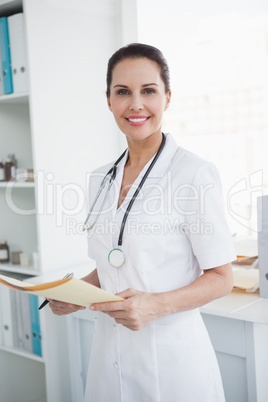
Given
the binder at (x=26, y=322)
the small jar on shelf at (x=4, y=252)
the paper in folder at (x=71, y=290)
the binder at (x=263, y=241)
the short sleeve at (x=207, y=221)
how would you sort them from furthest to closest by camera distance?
1. the small jar on shelf at (x=4, y=252)
2. the binder at (x=26, y=322)
3. the binder at (x=263, y=241)
4. the short sleeve at (x=207, y=221)
5. the paper in folder at (x=71, y=290)

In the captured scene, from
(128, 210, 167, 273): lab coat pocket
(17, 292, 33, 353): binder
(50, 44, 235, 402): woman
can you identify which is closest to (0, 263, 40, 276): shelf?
(17, 292, 33, 353): binder

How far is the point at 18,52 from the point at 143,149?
105 cm

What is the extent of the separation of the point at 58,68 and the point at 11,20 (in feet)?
0.92

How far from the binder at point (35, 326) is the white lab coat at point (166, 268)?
3.01 feet

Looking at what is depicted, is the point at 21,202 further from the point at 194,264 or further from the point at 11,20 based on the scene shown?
the point at 194,264

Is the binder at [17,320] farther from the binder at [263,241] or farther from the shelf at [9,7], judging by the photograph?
the shelf at [9,7]

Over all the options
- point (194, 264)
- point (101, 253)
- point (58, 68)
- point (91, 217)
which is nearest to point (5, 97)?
point (58, 68)

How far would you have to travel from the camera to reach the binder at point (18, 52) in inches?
77.6

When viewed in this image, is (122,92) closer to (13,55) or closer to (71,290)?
(71,290)

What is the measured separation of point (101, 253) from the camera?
1206 millimetres

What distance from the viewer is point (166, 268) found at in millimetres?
1110

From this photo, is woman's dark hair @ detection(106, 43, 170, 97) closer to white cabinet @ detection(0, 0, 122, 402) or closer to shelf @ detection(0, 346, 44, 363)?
white cabinet @ detection(0, 0, 122, 402)

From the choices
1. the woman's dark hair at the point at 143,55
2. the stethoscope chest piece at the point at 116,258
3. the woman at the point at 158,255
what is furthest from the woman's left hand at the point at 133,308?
the woman's dark hair at the point at 143,55

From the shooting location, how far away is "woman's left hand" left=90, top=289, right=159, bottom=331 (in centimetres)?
98
